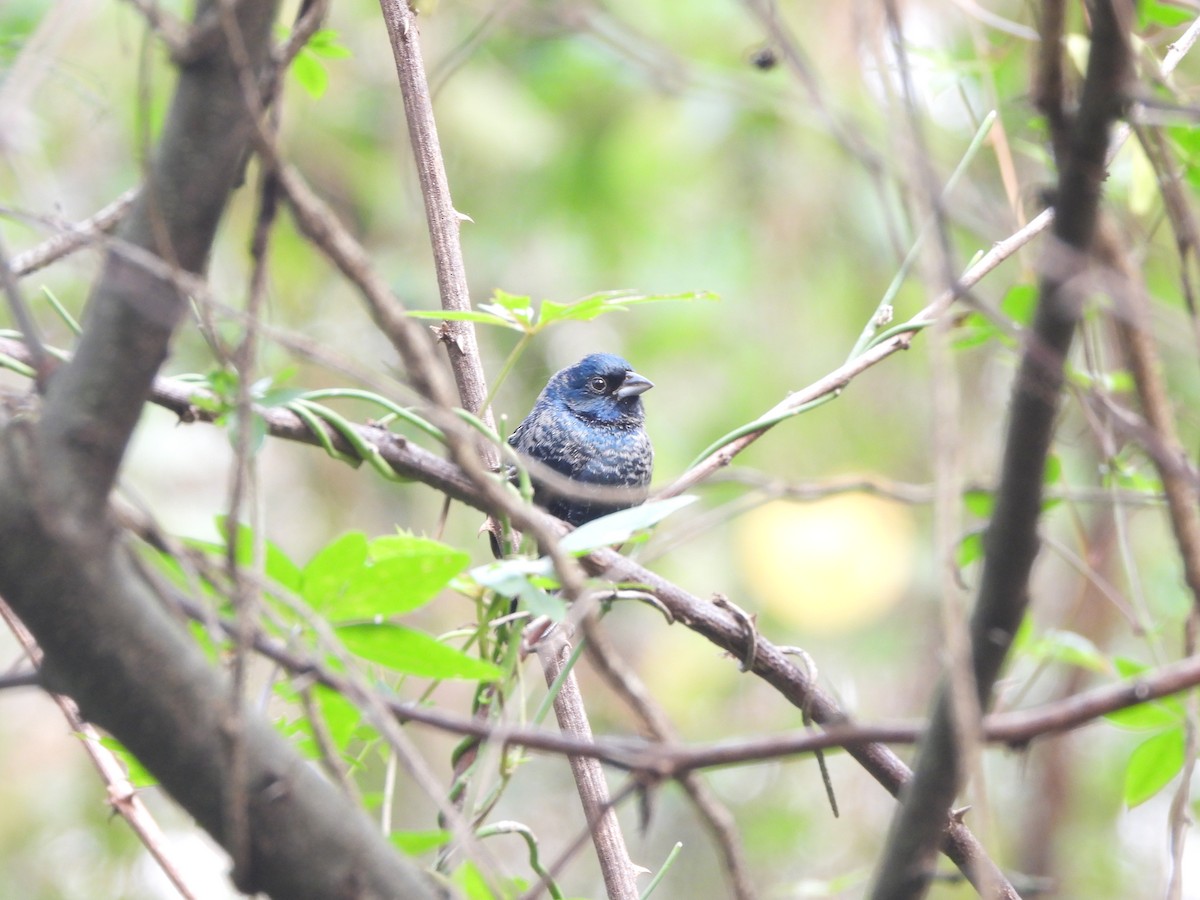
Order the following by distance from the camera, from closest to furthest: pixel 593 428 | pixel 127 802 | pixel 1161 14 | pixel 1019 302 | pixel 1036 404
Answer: pixel 1036 404
pixel 127 802
pixel 1161 14
pixel 1019 302
pixel 593 428

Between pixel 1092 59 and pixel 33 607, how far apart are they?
93 cm

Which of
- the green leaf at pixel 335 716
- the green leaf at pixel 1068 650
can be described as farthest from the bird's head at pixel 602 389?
the green leaf at pixel 335 716

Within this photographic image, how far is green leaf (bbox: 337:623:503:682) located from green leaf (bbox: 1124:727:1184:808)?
1186 millimetres

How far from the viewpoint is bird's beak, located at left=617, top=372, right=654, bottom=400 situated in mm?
4215

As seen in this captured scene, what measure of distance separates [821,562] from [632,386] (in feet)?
7.59

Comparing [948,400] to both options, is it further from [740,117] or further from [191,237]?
[740,117]

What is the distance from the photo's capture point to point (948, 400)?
40.0 inches

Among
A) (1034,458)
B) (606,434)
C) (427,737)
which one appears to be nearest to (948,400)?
(1034,458)

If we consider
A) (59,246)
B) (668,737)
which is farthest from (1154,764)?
(59,246)

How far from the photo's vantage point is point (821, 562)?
618 centimetres

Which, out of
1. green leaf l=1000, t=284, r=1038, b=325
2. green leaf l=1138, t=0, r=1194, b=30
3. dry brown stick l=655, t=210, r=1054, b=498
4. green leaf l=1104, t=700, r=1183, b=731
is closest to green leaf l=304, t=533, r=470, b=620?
dry brown stick l=655, t=210, r=1054, b=498

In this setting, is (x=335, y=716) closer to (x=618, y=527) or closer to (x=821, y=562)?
(x=618, y=527)

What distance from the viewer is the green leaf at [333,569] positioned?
1.23 meters

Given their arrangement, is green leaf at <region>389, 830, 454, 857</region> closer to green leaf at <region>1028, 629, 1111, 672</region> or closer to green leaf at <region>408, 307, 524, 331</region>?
green leaf at <region>408, 307, 524, 331</region>
